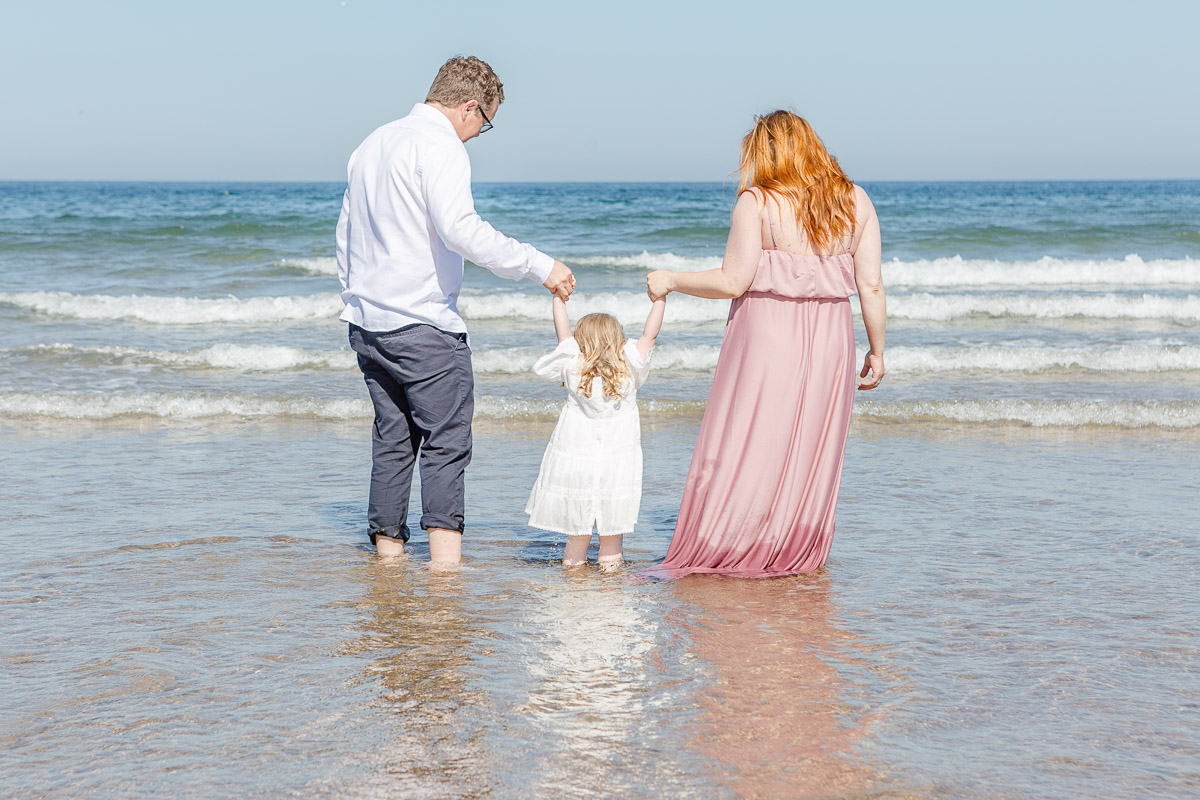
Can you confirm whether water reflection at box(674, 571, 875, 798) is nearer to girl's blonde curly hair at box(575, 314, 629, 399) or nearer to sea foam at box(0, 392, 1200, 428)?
girl's blonde curly hair at box(575, 314, 629, 399)

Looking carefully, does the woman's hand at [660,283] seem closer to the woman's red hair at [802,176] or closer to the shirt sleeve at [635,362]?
the shirt sleeve at [635,362]

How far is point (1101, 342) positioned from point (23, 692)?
10948 mm

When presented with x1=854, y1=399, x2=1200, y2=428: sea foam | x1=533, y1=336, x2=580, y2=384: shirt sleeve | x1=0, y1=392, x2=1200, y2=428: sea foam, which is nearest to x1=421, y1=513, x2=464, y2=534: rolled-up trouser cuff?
x1=533, y1=336, x2=580, y2=384: shirt sleeve

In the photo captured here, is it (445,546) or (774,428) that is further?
(445,546)

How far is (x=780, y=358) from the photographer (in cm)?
405

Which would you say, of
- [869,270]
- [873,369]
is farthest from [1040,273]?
[869,270]

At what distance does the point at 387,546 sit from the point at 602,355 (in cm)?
126

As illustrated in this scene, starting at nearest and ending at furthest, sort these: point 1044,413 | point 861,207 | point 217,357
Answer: point 861,207
point 1044,413
point 217,357

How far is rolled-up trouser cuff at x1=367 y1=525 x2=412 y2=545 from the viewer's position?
4.50 metres

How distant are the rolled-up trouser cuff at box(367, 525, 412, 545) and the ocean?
0.13m

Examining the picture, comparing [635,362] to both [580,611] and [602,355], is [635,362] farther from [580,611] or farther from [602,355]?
[580,611]

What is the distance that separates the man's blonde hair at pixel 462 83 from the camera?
4.02 metres

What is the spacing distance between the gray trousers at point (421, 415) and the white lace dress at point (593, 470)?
0.35 m

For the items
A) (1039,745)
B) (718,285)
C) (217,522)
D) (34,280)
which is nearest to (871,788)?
(1039,745)
